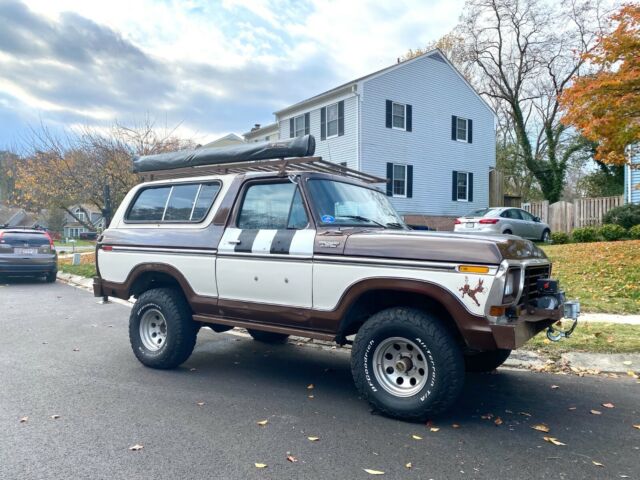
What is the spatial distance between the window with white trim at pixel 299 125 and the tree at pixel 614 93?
1554 cm

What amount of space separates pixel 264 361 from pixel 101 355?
80.6 inches

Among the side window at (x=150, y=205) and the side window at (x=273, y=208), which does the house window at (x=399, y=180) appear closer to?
the side window at (x=150, y=205)

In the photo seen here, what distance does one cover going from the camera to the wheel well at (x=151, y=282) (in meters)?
5.52

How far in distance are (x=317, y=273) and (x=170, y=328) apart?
6.39 feet

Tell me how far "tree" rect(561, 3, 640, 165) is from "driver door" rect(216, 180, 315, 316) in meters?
8.77

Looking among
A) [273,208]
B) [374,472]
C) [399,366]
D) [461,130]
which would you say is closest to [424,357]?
[399,366]

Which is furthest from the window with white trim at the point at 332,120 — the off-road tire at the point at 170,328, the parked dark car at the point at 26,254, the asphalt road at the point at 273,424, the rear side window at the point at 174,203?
the off-road tire at the point at 170,328

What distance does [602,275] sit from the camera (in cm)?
1007

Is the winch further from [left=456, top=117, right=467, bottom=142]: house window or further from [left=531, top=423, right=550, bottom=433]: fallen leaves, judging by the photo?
[left=456, top=117, right=467, bottom=142]: house window

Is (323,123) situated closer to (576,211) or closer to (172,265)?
(576,211)

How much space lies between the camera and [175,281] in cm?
552

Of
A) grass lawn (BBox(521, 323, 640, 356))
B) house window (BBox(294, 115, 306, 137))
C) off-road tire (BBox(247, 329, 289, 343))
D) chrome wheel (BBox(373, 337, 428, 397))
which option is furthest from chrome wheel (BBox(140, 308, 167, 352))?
house window (BBox(294, 115, 306, 137))

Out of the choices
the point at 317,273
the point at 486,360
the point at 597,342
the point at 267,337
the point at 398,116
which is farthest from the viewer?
the point at 398,116

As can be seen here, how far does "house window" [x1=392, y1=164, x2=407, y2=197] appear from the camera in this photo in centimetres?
2322
